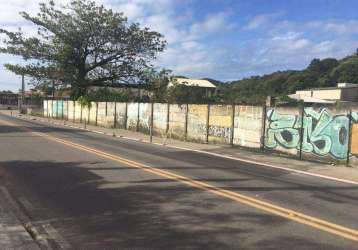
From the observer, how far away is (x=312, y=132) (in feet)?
59.8

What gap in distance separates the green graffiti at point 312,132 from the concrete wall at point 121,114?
1758cm

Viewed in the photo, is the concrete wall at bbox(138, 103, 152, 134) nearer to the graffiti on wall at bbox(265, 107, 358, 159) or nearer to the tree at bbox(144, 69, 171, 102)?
the graffiti on wall at bbox(265, 107, 358, 159)

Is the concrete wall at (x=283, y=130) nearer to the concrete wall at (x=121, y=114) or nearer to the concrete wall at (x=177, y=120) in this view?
the concrete wall at (x=177, y=120)

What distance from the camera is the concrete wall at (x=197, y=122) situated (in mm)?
25484

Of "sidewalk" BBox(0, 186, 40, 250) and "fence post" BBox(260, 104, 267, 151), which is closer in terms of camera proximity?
"sidewalk" BBox(0, 186, 40, 250)

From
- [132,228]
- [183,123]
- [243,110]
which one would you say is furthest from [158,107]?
[132,228]

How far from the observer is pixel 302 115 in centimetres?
1869

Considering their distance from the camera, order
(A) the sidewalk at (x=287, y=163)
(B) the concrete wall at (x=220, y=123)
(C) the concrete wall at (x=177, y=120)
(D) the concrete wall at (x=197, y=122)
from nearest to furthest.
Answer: (A) the sidewalk at (x=287, y=163), (B) the concrete wall at (x=220, y=123), (D) the concrete wall at (x=197, y=122), (C) the concrete wall at (x=177, y=120)

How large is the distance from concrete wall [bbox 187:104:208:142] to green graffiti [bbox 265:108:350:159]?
5.26m

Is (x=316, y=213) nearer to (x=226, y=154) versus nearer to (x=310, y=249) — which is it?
(x=310, y=249)

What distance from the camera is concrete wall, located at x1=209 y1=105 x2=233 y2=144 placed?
23.4 metres

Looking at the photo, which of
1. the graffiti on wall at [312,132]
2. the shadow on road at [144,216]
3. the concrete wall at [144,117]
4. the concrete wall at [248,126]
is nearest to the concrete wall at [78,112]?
the concrete wall at [144,117]

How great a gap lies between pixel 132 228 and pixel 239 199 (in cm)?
271

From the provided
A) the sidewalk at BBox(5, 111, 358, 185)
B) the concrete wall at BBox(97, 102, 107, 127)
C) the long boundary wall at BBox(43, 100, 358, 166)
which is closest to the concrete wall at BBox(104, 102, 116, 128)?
the concrete wall at BBox(97, 102, 107, 127)
